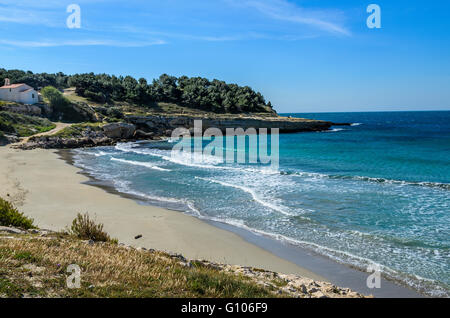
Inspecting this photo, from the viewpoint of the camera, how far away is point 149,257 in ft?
25.9

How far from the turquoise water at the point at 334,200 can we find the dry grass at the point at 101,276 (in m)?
6.19

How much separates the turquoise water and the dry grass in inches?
244

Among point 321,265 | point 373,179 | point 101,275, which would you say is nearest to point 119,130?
point 373,179

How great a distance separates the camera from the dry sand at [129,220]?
11.1m

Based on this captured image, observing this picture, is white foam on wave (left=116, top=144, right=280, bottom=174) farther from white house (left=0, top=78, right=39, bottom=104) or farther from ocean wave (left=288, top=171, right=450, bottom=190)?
white house (left=0, top=78, right=39, bottom=104)

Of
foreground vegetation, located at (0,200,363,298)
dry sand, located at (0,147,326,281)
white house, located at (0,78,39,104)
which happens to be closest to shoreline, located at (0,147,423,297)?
dry sand, located at (0,147,326,281)

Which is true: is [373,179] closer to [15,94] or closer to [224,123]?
[224,123]

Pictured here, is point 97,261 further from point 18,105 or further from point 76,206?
point 18,105

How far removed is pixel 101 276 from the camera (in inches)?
246

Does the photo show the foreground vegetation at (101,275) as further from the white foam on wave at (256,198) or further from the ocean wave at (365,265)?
the white foam on wave at (256,198)

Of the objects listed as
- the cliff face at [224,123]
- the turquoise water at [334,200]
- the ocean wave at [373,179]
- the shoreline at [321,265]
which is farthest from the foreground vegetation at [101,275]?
the cliff face at [224,123]

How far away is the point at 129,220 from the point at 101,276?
8.60 metres

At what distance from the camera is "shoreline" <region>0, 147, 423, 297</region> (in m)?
9.96
